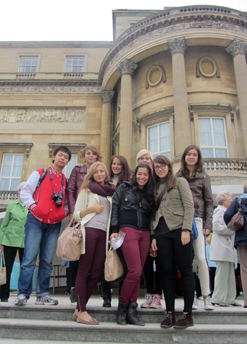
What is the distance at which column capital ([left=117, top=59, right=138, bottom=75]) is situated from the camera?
18.1 m

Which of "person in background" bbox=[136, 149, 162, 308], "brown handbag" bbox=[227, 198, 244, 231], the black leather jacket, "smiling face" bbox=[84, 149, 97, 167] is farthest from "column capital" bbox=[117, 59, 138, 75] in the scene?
"person in background" bbox=[136, 149, 162, 308]

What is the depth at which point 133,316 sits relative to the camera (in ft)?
11.4

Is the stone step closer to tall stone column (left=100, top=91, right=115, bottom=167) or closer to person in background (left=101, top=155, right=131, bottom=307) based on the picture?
person in background (left=101, top=155, right=131, bottom=307)

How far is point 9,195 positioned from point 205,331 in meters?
17.6

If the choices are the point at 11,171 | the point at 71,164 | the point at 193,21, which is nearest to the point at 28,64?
the point at 11,171

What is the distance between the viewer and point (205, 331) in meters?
3.22

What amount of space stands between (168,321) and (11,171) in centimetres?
1896

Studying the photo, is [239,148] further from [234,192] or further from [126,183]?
[126,183]

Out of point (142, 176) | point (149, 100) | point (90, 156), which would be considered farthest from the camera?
point (149, 100)

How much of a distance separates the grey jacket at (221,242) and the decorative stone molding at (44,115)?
17.4 metres

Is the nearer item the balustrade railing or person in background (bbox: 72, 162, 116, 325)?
person in background (bbox: 72, 162, 116, 325)

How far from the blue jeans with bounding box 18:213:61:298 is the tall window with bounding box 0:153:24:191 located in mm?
16575

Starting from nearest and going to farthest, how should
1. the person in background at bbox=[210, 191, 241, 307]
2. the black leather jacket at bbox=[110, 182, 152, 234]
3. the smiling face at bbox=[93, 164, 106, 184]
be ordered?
the black leather jacket at bbox=[110, 182, 152, 234], the smiling face at bbox=[93, 164, 106, 184], the person in background at bbox=[210, 191, 241, 307]

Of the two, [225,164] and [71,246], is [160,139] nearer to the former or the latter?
[225,164]
